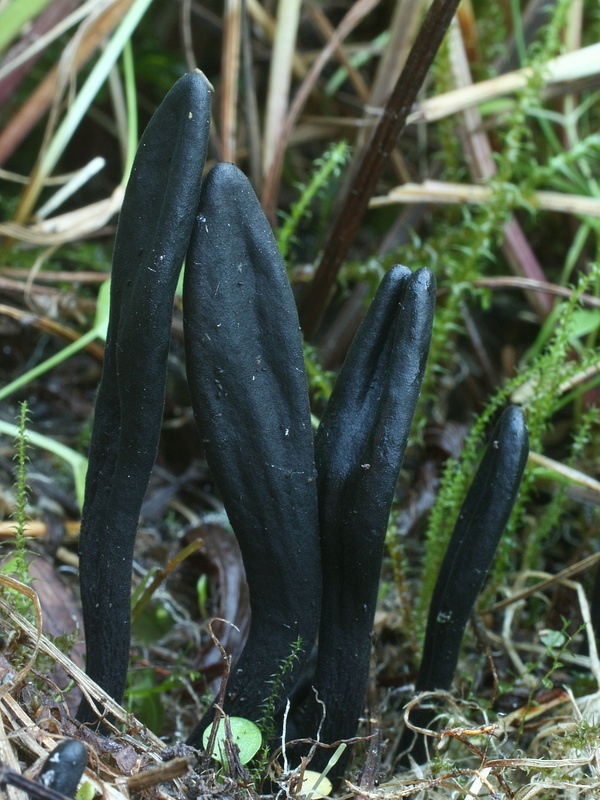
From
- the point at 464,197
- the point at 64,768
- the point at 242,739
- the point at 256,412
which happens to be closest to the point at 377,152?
the point at 464,197

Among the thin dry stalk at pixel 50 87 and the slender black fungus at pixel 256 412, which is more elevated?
the thin dry stalk at pixel 50 87

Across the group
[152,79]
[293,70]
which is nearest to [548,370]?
[293,70]

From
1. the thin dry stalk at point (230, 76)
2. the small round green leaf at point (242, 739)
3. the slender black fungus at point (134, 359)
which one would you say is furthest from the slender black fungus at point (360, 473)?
the thin dry stalk at point (230, 76)

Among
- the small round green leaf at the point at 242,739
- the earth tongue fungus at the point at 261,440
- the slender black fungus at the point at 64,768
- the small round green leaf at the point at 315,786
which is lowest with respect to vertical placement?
the small round green leaf at the point at 315,786

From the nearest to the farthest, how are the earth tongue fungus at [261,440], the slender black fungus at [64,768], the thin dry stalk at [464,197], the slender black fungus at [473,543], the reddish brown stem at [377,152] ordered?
the slender black fungus at [64,768]
the earth tongue fungus at [261,440]
the slender black fungus at [473,543]
the reddish brown stem at [377,152]
the thin dry stalk at [464,197]

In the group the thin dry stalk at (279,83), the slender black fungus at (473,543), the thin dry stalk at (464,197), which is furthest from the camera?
the thin dry stalk at (279,83)

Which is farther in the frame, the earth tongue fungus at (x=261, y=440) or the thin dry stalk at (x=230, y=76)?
the thin dry stalk at (x=230, y=76)

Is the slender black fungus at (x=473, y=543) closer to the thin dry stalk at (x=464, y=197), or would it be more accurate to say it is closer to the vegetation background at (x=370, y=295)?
the vegetation background at (x=370, y=295)

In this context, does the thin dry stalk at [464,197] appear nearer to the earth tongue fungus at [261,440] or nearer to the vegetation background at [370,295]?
the vegetation background at [370,295]
